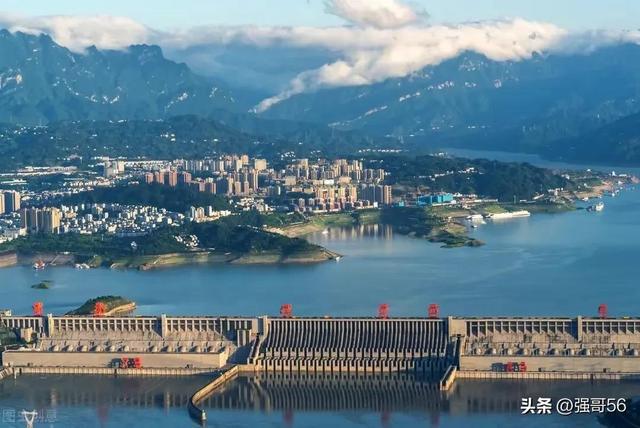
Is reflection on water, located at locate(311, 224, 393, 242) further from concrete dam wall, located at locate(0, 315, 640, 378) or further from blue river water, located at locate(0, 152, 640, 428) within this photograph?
concrete dam wall, located at locate(0, 315, 640, 378)

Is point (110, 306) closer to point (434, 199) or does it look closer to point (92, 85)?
point (434, 199)

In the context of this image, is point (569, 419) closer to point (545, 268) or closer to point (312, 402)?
point (312, 402)

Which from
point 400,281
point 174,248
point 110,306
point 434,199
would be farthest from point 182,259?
point 434,199

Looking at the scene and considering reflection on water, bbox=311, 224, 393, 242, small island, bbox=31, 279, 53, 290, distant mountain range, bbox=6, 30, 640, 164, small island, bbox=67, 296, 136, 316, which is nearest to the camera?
small island, bbox=67, 296, 136, 316

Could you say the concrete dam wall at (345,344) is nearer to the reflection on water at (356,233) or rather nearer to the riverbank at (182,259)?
the riverbank at (182,259)

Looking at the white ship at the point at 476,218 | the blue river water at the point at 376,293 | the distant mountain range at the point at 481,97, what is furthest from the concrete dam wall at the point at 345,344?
the distant mountain range at the point at 481,97

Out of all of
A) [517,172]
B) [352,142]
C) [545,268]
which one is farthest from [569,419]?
[352,142]

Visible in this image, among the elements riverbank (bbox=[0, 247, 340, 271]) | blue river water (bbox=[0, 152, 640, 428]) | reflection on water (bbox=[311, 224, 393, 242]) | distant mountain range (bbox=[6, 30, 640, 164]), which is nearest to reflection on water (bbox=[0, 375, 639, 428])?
blue river water (bbox=[0, 152, 640, 428])
